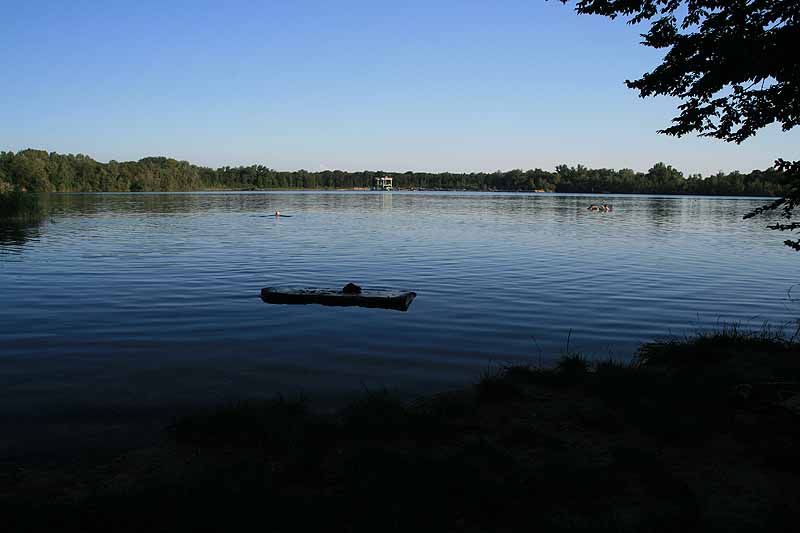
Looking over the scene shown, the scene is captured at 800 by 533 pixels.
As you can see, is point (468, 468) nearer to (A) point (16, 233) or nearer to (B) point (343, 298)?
(B) point (343, 298)

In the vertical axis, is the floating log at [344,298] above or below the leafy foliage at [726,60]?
below

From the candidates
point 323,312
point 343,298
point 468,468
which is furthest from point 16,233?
point 468,468

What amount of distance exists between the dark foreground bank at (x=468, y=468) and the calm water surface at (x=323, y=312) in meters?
2.57

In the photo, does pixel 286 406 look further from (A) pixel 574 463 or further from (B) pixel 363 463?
(A) pixel 574 463

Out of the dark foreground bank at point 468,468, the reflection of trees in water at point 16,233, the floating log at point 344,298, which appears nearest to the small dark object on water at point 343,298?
the floating log at point 344,298

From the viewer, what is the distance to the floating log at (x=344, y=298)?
1666 cm

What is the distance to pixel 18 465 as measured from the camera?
6668 millimetres

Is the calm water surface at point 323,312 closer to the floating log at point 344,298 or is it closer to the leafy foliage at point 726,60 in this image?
the floating log at point 344,298

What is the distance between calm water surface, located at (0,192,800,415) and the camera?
35.1 ft

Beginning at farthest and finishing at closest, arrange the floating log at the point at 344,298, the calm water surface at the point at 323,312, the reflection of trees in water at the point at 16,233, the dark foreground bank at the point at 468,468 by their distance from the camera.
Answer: the reflection of trees in water at the point at 16,233 < the floating log at the point at 344,298 < the calm water surface at the point at 323,312 < the dark foreground bank at the point at 468,468

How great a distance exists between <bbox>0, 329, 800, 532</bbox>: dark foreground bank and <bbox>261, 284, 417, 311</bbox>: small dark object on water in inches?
308

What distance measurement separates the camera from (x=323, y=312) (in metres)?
16.8

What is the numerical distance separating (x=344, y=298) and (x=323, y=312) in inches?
30.2

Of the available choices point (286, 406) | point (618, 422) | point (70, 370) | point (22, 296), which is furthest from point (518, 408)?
point (22, 296)
